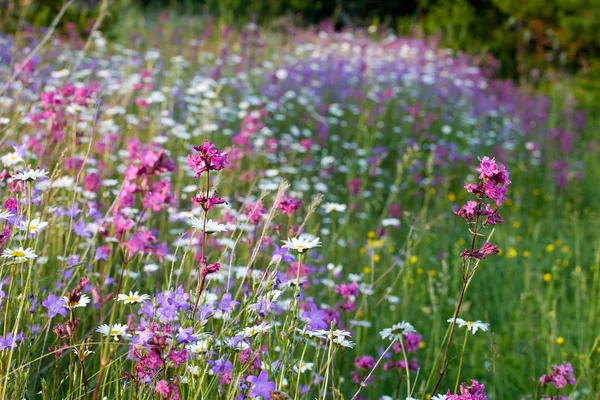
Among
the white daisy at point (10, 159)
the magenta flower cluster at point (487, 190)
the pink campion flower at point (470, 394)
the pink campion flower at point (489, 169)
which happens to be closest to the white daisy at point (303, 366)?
the pink campion flower at point (470, 394)

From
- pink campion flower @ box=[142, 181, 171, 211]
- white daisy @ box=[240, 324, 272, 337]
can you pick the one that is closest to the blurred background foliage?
pink campion flower @ box=[142, 181, 171, 211]

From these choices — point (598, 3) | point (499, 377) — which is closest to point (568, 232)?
point (499, 377)

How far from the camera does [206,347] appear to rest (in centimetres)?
149

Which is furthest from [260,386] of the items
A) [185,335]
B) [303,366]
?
[303,366]

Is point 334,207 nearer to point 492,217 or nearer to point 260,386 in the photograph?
point 492,217

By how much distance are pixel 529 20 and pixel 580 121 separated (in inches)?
172

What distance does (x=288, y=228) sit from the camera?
83.3 inches

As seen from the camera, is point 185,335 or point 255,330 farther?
point 255,330

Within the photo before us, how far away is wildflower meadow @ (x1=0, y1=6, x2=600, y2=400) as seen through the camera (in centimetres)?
163

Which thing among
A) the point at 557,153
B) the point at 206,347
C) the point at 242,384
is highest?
the point at 206,347

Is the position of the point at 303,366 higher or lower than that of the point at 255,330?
lower

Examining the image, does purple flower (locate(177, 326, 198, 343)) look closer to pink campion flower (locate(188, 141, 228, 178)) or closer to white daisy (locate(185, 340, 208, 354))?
white daisy (locate(185, 340, 208, 354))

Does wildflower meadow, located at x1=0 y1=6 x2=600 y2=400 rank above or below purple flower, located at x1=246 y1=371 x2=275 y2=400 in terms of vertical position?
below

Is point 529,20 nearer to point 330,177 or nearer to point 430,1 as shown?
point 430,1
